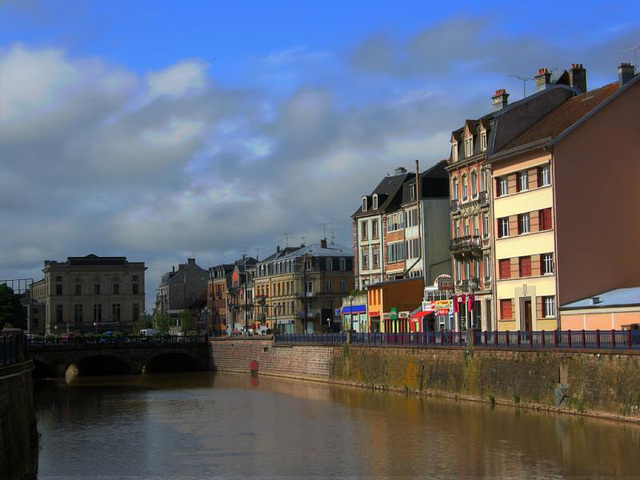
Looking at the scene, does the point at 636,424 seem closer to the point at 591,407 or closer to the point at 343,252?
the point at 591,407

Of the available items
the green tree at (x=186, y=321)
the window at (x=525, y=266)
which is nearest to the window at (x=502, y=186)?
the window at (x=525, y=266)

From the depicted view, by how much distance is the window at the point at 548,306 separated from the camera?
61656 millimetres

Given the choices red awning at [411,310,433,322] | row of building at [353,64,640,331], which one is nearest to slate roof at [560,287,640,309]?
row of building at [353,64,640,331]

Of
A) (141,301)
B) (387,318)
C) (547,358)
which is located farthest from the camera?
(141,301)

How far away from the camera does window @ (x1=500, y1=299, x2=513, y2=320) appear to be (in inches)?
2611

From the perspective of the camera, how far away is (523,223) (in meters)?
64.6

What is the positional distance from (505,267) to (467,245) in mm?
5296

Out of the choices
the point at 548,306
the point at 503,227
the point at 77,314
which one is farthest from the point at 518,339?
the point at 77,314

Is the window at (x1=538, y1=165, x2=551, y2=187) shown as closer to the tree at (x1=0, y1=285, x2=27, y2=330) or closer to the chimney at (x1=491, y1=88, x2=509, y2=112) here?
the chimney at (x1=491, y1=88, x2=509, y2=112)

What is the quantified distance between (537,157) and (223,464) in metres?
30.4

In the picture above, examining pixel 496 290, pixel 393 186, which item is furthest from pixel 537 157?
pixel 393 186

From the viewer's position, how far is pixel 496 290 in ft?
222

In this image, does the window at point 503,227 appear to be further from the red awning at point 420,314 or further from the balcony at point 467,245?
the red awning at point 420,314

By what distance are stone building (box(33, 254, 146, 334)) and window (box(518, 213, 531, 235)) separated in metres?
115
